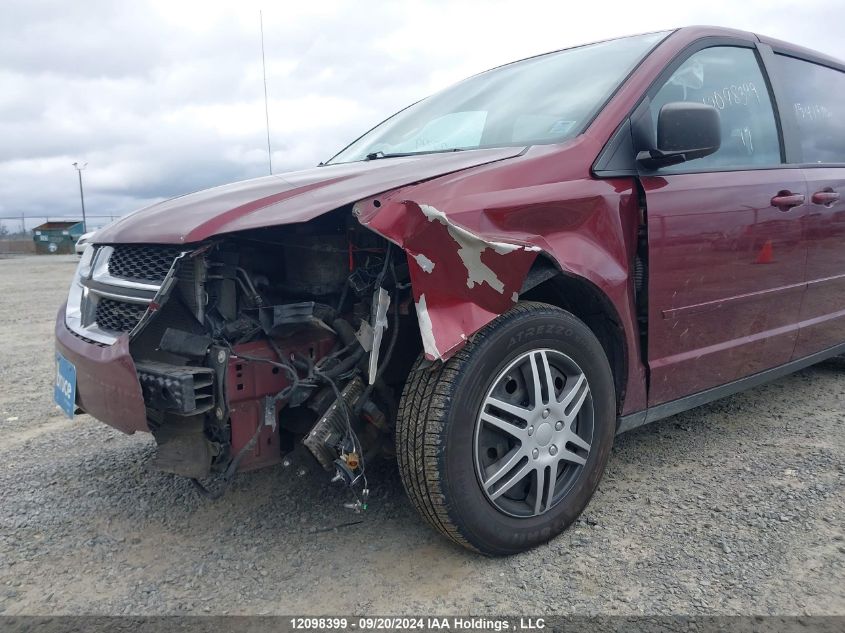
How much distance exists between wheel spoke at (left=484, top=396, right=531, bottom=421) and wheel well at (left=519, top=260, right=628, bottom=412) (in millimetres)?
395

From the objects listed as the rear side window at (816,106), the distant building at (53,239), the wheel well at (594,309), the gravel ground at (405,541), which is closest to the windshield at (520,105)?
the wheel well at (594,309)

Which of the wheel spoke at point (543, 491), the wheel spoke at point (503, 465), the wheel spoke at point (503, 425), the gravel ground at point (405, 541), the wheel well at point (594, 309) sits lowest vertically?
the gravel ground at point (405, 541)

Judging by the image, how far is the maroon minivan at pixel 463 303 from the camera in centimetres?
194

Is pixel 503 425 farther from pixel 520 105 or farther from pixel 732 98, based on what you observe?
pixel 732 98

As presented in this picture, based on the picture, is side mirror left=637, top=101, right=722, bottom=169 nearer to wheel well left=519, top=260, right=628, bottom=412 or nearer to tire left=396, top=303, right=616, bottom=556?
wheel well left=519, top=260, right=628, bottom=412

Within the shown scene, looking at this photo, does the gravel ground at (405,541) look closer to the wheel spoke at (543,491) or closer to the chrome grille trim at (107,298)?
the wheel spoke at (543,491)

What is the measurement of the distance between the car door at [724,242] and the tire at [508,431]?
1.33 ft

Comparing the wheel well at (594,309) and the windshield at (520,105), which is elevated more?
the windshield at (520,105)

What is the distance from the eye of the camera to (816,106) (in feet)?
11.0

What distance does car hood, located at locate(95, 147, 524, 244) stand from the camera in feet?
6.31

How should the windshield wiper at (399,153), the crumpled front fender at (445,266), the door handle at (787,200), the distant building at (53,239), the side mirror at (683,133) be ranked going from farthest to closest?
1. the distant building at (53,239)
2. the door handle at (787,200)
3. the windshield wiper at (399,153)
4. the side mirror at (683,133)
5. the crumpled front fender at (445,266)

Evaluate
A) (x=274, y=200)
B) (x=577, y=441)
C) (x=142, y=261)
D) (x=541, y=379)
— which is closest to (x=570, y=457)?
(x=577, y=441)

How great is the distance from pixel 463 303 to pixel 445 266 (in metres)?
0.12

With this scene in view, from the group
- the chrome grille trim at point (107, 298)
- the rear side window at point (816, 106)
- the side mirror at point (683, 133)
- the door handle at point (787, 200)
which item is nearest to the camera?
the chrome grille trim at point (107, 298)
